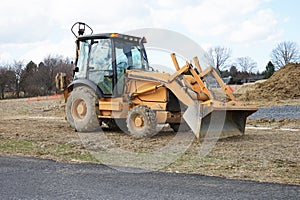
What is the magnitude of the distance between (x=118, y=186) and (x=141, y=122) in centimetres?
468

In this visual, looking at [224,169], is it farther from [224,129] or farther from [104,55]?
[104,55]

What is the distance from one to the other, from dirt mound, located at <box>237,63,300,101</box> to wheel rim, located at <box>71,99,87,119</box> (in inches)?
552

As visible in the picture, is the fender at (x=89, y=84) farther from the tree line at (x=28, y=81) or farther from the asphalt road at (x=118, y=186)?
the tree line at (x=28, y=81)

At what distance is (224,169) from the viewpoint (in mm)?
6363

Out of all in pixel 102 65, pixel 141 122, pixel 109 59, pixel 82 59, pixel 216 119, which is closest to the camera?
pixel 216 119

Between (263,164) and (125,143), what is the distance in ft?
11.8

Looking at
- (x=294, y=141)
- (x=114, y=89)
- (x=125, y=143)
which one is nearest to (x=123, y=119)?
(x=114, y=89)

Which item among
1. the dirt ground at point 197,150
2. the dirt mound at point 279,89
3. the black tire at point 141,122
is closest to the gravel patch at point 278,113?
the dirt ground at point 197,150

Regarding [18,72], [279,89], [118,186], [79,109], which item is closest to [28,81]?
[18,72]

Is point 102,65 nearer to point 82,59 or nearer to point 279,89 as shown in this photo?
point 82,59

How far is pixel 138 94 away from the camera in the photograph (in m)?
10.6

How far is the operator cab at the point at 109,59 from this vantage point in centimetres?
1077

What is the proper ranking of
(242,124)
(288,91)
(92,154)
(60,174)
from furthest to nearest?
(288,91)
(242,124)
(92,154)
(60,174)

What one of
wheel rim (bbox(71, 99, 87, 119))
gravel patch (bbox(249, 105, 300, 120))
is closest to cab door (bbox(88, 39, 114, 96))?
wheel rim (bbox(71, 99, 87, 119))
